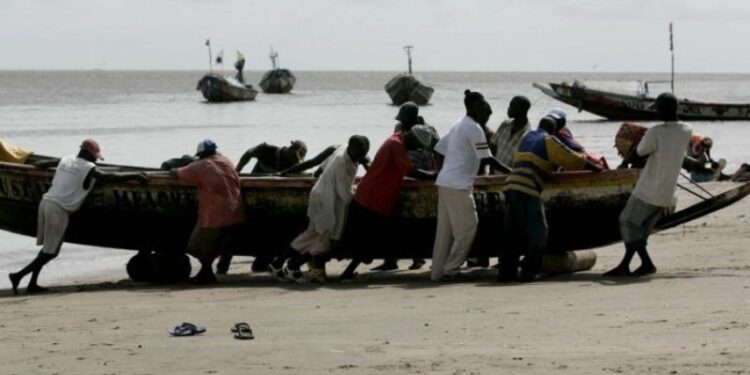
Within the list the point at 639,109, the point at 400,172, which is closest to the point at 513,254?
the point at 400,172

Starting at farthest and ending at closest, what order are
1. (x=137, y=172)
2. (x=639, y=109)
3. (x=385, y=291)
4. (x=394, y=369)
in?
(x=639, y=109)
(x=137, y=172)
(x=385, y=291)
(x=394, y=369)

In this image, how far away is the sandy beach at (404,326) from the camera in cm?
773

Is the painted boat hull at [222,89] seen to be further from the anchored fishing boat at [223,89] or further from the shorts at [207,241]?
the shorts at [207,241]

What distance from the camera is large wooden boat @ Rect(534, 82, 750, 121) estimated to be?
46.7 m

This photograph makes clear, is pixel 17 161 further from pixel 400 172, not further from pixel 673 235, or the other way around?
pixel 673 235

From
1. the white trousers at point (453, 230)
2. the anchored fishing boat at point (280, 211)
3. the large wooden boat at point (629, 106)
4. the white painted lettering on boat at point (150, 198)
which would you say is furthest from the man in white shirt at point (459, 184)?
the large wooden boat at point (629, 106)

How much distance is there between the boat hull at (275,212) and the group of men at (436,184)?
16 centimetres

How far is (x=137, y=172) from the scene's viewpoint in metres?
13.1

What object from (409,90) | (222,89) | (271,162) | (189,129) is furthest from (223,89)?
(271,162)

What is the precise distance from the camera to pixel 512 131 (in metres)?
11.9

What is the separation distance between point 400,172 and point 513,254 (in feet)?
3.84

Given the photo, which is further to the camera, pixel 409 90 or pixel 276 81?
pixel 276 81

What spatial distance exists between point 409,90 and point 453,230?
6234cm

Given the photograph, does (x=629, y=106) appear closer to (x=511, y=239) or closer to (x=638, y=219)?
(x=638, y=219)
